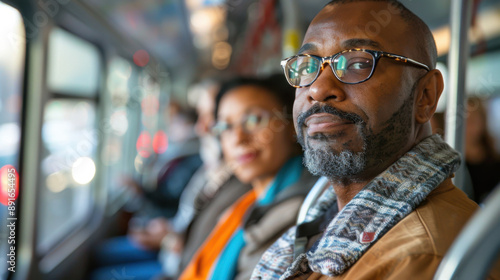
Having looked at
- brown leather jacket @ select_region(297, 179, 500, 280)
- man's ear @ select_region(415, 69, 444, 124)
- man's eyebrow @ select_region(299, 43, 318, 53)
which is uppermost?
man's eyebrow @ select_region(299, 43, 318, 53)

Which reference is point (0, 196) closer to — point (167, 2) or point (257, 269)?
point (257, 269)

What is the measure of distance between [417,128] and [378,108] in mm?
131

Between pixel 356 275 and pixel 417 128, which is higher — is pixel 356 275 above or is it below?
below

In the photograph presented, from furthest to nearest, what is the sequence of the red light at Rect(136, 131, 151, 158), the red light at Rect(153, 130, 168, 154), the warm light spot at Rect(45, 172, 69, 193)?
1. the red light at Rect(153, 130, 168, 154)
2. the red light at Rect(136, 131, 151, 158)
3. the warm light spot at Rect(45, 172, 69, 193)

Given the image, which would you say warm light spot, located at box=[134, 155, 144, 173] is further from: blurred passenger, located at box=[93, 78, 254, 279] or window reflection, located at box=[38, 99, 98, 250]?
blurred passenger, located at box=[93, 78, 254, 279]

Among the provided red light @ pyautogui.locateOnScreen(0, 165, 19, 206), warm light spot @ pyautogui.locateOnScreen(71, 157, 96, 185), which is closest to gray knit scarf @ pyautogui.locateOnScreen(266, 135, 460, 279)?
red light @ pyautogui.locateOnScreen(0, 165, 19, 206)

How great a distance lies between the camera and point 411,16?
85cm

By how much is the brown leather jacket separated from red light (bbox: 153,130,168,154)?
642 cm

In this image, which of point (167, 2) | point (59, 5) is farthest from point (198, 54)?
point (59, 5)

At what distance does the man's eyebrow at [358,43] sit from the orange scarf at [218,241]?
1121 millimetres

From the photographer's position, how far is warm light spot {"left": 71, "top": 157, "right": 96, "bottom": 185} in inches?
164

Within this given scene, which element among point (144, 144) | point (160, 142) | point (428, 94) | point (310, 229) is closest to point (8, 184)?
point (310, 229)

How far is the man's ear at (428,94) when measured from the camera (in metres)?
0.88

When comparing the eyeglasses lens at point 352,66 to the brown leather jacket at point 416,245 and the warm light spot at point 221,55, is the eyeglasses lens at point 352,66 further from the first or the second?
the warm light spot at point 221,55
